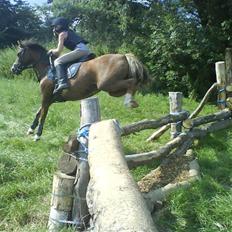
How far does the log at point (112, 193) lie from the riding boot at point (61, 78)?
4.71 metres

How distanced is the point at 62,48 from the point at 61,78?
0.60 meters

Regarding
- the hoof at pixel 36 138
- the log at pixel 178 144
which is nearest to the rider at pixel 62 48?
the hoof at pixel 36 138

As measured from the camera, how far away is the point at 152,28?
1533 centimetres

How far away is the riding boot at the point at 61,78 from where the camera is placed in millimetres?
8523

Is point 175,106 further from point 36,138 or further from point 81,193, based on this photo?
Result: point 81,193

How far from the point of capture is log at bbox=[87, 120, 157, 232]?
2412mm

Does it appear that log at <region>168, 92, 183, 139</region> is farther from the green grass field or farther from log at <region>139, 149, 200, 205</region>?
log at <region>139, 149, 200, 205</region>

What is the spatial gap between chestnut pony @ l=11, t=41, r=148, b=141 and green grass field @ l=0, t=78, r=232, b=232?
659mm

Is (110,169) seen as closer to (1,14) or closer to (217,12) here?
(217,12)

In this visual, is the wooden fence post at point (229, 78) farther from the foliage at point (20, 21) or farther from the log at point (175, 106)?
the foliage at point (20, 21)

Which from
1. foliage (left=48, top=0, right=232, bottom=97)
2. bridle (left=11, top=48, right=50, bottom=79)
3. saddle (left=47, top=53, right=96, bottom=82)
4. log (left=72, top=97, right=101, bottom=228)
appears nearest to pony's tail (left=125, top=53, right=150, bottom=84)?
saddle (left=47, top=53, right=96, bottom=82)

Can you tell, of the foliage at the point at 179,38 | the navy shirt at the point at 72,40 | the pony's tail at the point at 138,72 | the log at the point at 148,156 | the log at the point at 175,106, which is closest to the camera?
the log at the point at 148,156

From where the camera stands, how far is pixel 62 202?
4.30 metres

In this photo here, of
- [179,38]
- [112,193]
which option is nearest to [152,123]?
[112,193]
